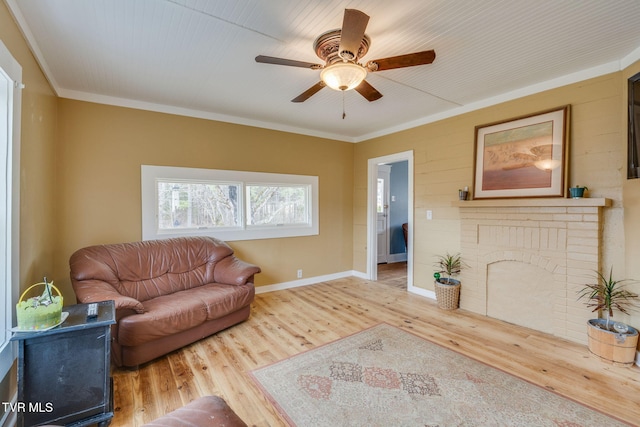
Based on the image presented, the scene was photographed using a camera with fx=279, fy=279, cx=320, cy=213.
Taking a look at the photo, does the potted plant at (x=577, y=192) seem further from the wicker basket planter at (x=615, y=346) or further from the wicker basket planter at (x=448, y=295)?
the wicker basket planter at (x=448, y=295)

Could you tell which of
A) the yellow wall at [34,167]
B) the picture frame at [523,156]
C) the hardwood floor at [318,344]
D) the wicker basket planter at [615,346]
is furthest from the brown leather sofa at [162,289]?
the wicker basket planter at [615,346]

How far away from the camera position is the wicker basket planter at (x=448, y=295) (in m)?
3.47

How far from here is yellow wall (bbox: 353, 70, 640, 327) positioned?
7.98ft

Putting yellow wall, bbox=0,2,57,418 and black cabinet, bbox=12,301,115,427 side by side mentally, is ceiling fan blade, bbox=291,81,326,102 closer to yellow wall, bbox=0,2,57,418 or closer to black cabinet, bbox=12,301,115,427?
yellow wall, bbox=0,2,57,418

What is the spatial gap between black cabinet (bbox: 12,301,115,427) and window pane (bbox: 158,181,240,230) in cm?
196

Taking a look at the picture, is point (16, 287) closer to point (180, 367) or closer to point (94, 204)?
point (180, 367)

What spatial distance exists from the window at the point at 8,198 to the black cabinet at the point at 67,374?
11.0 inches

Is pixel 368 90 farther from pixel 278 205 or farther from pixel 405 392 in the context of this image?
pixel 278 205

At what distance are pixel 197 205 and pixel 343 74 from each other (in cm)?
271

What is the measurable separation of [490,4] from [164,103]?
3420 millimetres

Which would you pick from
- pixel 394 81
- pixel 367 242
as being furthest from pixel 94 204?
pixel 367 242

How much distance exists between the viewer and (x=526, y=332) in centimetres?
288

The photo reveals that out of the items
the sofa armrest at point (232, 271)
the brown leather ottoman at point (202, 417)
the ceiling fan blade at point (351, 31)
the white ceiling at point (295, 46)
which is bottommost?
the brown leather ottoman at point (202, 417)

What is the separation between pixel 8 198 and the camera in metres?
1.71
